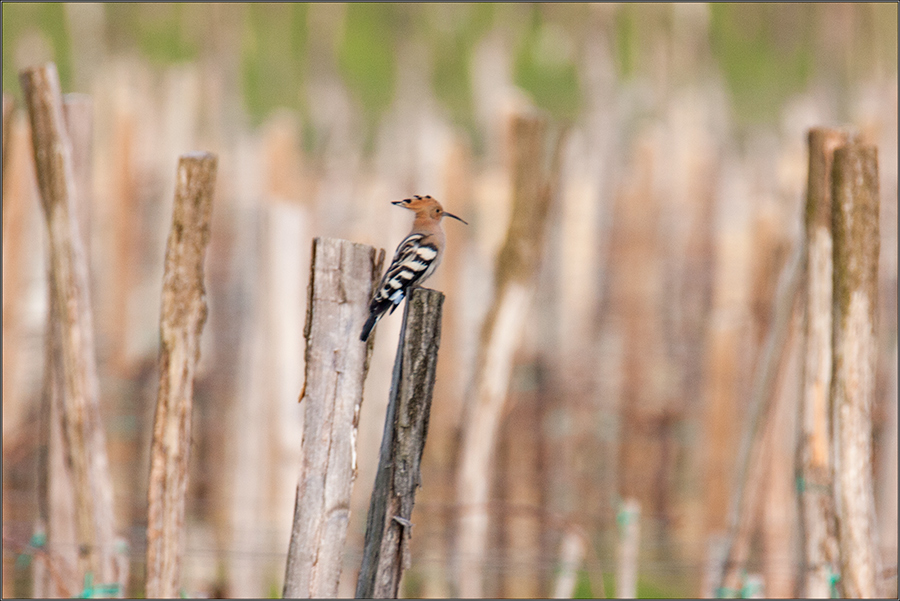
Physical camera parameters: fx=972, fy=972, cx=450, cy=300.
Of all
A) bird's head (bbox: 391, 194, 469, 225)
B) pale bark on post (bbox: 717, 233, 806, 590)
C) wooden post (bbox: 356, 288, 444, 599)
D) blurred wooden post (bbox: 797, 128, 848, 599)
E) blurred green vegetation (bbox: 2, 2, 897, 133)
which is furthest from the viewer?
blurred green vegetation (bbox: 2, 2, 897, 133)

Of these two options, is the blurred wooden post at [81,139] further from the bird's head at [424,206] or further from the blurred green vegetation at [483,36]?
the blurred green vegetation at [483,36]

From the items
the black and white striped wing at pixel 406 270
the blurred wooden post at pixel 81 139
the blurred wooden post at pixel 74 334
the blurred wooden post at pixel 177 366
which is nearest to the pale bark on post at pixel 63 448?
the blurred wooden post at pixel 81 139

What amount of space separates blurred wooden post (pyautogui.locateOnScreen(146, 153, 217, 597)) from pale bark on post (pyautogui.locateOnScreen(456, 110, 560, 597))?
6.21 ft

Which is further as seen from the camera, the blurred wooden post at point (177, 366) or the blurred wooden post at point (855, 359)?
the blurred wooden post at point (855, 359)

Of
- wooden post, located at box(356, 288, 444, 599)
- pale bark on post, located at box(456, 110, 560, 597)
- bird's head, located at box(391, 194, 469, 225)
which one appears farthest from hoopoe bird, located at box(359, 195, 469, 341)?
pale bark on post, located at box(456, 110, 560, 597)

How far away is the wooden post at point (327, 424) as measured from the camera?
8.79 ft

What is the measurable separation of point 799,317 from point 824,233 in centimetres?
46

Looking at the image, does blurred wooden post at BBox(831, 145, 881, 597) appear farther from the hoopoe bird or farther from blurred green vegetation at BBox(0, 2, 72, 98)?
blurred green vegetation at BBox(0, 2, 72, 98)

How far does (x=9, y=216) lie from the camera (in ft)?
17.8

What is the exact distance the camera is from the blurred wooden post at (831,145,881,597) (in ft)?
11.1

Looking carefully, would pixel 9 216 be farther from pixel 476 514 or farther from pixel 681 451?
pixel 681 451

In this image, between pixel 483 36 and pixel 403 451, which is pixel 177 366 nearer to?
pixel 403 451

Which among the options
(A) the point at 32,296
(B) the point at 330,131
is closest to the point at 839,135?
(A) the point at 32,296

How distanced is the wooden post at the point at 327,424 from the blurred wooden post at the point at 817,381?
2.10 meters
